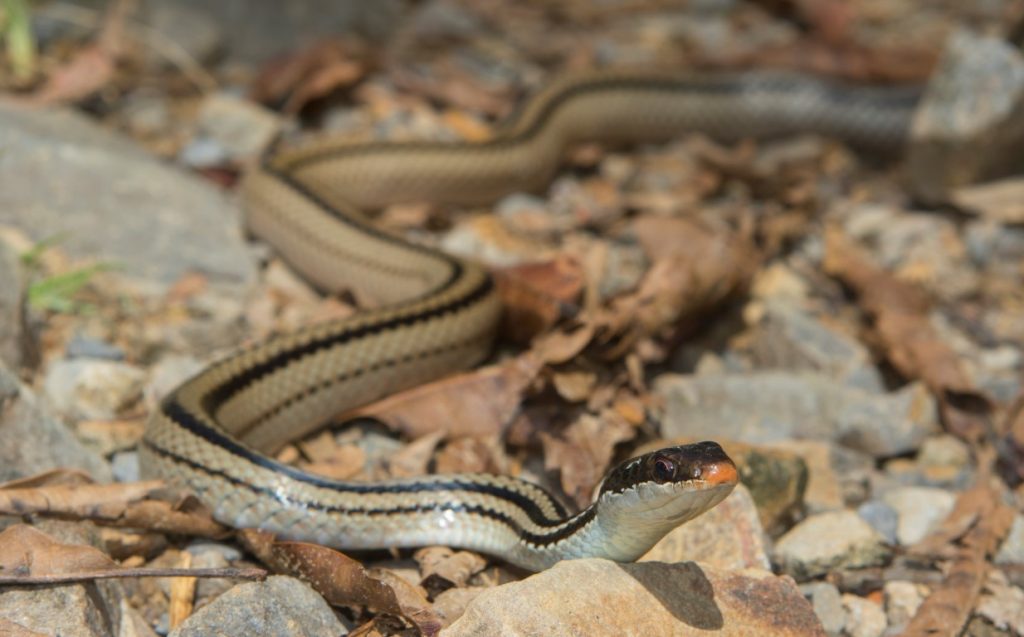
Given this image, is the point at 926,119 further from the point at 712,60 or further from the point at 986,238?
the point at 712,60

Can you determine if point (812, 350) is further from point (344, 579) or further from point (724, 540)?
point (344, 579)

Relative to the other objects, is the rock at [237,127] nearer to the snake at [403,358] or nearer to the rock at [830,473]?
the snake at [403,358]

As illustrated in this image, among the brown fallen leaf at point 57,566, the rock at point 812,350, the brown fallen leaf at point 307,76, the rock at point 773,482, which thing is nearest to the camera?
the brown fallen leaf at point 57,566

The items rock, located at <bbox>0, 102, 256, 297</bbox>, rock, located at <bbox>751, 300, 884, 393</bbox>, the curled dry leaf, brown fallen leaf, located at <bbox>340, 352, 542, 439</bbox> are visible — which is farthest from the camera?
rock, located at <bbox>0, 102, 256, 297</bbox>

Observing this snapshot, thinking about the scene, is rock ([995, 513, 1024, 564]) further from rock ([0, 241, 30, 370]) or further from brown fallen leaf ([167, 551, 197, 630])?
rock ([0, 241, 30, 370])

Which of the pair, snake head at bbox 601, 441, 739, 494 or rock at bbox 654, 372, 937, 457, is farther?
rock at bbox 654, 372, 937, 457

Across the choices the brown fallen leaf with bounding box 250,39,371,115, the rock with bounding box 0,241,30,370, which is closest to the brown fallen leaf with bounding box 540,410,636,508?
the rock with bounding box 0,241,30,370

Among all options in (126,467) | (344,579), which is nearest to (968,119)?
(344,579)

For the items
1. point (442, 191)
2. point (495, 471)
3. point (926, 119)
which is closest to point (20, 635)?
point (495, 471)

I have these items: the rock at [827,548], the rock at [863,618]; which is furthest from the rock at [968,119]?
the rock at [863,618]
